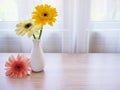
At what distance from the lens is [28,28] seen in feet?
3.11

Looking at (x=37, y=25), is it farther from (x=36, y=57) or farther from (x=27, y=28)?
(x=36, y=57)

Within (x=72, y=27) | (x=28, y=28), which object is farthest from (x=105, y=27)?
(x=28, y=28)

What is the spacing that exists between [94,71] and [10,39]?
2.22ft

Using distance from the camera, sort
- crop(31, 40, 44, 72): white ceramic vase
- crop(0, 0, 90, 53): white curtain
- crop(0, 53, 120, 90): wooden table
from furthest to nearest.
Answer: crop(0, 0, 90, 53): white curtain, crop(31, 40, 44, 72): white ceramic vase, crop(0, 53, 120, 90): wooden table

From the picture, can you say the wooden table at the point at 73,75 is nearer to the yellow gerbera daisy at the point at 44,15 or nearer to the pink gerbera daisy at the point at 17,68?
the pink gerbera daisy at the point at 17,68

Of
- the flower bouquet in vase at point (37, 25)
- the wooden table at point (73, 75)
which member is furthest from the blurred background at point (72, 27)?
the flower bouquet in vase at point (37, 25)

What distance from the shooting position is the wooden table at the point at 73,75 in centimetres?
91

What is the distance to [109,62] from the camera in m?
1.17

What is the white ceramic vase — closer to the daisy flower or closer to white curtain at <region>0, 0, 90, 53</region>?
the daisy flower

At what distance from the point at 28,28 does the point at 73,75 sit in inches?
14.1

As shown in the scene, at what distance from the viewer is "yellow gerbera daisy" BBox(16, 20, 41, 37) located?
37.0 inches

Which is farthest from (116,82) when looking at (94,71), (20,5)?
(20,5)

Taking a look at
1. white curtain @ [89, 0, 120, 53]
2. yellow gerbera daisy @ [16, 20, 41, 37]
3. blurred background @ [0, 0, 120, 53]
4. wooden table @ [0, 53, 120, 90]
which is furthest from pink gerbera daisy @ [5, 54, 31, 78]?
white curtain @ [89, 0, 120, 53]

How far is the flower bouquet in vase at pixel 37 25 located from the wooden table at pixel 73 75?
81mm
